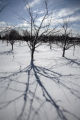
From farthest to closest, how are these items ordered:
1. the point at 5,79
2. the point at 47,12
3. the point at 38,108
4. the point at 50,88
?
1. the point at 47,12
2. the point at 5,79
3. the point at 50,88
4. the point at 38,108

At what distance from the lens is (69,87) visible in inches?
176

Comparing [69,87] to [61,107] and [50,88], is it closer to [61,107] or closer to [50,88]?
[50,88]

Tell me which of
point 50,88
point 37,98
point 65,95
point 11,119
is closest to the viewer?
point 11,119

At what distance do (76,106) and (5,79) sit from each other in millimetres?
3547

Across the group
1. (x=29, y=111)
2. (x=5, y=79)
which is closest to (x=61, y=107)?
(x=29, y=111)

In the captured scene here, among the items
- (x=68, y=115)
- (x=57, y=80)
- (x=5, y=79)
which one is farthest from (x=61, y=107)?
(x=5, y=79)

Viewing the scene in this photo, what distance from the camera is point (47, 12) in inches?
342

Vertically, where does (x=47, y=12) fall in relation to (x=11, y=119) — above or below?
above

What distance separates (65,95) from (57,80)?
140 cm

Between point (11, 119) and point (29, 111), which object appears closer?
point (11, 119)

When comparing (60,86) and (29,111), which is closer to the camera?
(29,111)

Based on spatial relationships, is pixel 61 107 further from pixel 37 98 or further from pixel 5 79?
pixel 5 79

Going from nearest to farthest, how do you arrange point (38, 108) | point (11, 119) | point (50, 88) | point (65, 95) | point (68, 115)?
point (11, 119), point (68, 115), point (38, 108), point (65, 95), point (50, 88)

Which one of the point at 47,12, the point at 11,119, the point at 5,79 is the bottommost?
the point at 11,119
